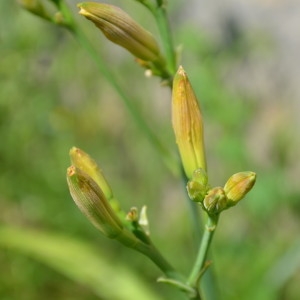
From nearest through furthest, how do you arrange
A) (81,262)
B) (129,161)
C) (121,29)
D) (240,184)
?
(240,184), (121,29), (81,262), (129,161)

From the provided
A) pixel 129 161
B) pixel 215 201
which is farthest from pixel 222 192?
pixel 129 161

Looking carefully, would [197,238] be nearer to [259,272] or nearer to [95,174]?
[95,174]

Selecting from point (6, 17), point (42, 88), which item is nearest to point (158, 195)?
point (42, 88)

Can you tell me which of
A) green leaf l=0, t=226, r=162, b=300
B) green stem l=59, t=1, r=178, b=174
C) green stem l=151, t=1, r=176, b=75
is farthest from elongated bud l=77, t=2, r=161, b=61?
green leaf l=0, t=226, r=162, b=300

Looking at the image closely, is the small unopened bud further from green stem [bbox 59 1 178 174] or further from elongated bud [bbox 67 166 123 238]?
green stem [bbox 59 1 178 174]

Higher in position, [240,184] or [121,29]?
[121,29]

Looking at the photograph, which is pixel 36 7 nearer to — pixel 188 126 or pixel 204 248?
pixel 188 126
